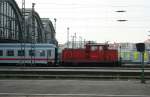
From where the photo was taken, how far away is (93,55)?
182 feet

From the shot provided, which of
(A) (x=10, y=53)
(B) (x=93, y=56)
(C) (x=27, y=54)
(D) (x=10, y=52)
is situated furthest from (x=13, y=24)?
(B) (x=93, y=56)

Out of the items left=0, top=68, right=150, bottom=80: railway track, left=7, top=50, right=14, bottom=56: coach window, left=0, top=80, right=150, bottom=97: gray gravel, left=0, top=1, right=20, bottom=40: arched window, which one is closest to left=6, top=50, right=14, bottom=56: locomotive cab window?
left=7, top=50, right=14, bottom=56: coach window

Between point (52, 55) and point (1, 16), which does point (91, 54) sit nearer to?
point (52, 55)

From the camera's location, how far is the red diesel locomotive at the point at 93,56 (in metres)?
55.2

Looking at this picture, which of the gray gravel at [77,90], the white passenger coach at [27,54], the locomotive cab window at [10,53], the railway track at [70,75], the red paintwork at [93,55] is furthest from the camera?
the locomotive cab window at [10,53]

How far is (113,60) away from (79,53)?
4.74 metres

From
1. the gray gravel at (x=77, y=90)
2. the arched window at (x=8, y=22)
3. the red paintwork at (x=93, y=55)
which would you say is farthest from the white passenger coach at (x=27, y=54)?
the gray gravel at (x=77, y=90)

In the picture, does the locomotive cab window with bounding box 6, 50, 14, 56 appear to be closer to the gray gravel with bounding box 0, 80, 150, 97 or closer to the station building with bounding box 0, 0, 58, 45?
the station building with bounding box 0, 0, 58, 45

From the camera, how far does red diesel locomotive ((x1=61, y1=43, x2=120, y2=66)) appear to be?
55219 mm

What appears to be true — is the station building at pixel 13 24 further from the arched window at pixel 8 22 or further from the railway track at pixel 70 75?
the railway track at pixel 70 75

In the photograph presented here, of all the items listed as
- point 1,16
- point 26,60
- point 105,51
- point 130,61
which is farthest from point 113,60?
point 1,16

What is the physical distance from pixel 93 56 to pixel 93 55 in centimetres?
16

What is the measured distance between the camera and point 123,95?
18969 mm

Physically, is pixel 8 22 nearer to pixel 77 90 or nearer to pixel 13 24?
pixel 13 24
